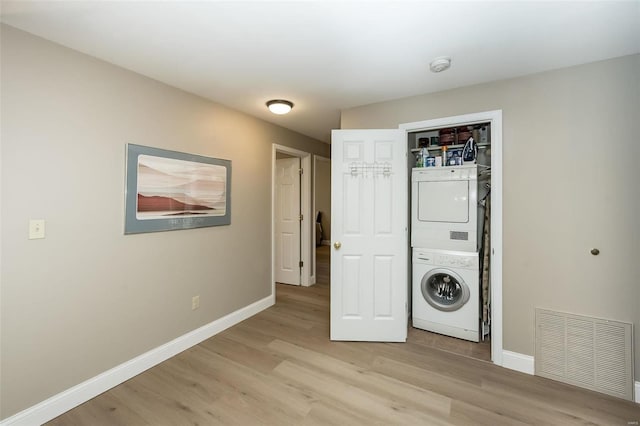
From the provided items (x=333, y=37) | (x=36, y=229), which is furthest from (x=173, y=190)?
(x=333, y=37)

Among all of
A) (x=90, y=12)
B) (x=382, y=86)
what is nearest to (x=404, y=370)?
(x=382, y=86)

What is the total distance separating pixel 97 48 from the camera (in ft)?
6.25

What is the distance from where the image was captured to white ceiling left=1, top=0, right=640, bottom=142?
152cm

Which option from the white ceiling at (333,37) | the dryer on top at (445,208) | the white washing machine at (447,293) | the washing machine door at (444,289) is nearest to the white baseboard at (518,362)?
the white washing machine at (447,293)

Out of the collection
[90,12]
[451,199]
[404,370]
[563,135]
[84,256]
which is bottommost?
[404,370]

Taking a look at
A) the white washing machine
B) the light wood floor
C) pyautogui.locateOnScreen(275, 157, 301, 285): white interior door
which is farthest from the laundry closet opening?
pyautogui.locateOnScreen(275, 157, 301, 285): white interior door

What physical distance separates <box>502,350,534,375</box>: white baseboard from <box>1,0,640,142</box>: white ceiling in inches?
91.8

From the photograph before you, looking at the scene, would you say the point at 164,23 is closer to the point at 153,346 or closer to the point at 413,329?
the point at 153,346

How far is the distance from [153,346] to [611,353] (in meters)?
3.57

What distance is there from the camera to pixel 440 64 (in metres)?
2.06

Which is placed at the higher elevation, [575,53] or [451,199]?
[575,53]

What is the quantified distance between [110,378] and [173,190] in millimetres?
1531

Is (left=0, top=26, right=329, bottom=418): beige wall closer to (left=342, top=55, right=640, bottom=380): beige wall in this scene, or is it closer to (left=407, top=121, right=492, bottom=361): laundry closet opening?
(left=407, top=121, right=492, bottom=361): laundry closet opening

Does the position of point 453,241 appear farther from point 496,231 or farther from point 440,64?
point 440,64
